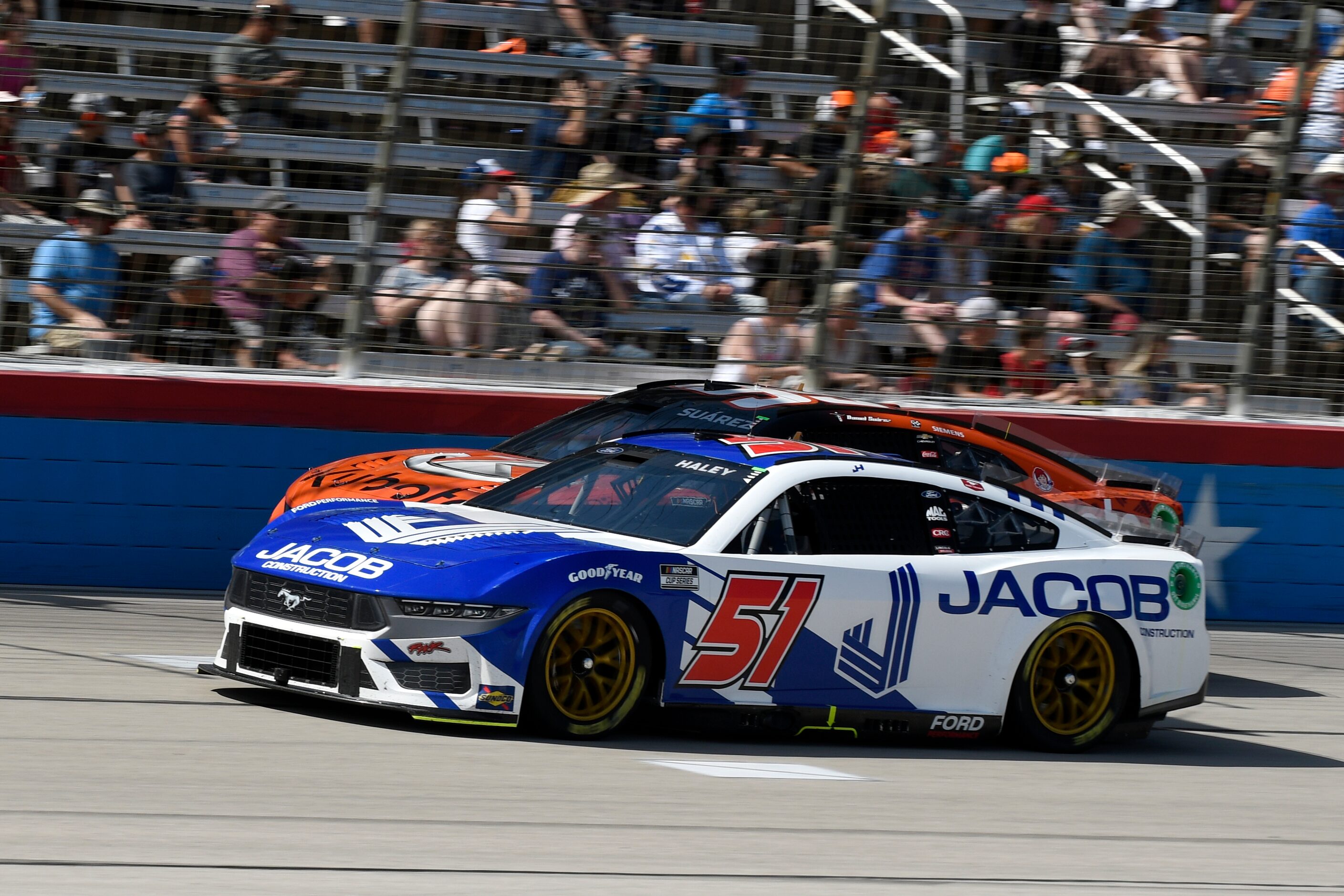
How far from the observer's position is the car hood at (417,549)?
633 cm

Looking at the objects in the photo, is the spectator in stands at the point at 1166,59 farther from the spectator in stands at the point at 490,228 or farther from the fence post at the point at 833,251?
the spectator in stands at the point at 490,228

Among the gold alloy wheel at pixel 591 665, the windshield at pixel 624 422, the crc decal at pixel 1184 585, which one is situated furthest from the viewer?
the windshield at pixel 624 422

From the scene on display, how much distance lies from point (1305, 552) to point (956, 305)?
304 centimetres

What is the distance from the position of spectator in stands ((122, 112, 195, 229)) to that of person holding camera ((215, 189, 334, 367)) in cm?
34

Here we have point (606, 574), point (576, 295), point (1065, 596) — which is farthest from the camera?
point (576, 295)

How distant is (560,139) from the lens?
11.1 meters

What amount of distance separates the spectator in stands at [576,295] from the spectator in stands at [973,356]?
223 centimetres

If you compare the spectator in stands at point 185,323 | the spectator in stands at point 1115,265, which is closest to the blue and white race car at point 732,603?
the spectator in stands at point 185,323

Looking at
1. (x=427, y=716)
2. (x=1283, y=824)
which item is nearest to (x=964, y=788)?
(x=1283, y=824)

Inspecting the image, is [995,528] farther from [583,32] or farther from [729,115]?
[583,32]

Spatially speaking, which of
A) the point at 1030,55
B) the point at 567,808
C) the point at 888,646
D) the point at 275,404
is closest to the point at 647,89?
the point at 1030,55

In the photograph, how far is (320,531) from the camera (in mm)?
6914

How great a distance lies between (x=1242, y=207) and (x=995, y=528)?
221 inches

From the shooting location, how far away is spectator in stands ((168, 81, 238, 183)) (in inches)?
414
